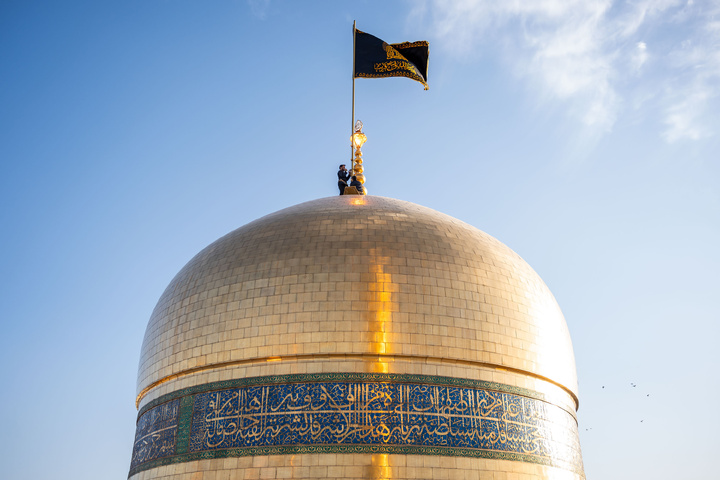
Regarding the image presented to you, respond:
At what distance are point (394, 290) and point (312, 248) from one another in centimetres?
146

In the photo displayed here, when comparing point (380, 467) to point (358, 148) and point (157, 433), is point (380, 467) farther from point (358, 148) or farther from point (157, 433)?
point (358, 148)

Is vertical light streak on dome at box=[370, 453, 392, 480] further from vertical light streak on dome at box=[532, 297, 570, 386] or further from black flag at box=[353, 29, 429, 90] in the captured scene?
black flag at box=[353, 29, 429, 90]

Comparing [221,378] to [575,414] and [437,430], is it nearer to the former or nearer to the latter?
[437,430]

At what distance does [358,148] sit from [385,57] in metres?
2.03

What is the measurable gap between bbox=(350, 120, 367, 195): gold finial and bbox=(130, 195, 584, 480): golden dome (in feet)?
9.91

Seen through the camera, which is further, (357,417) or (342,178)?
(342,178)

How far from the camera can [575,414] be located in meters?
11.4

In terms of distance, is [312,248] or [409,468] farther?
[312,248]

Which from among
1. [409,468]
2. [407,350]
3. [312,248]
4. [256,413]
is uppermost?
[312,248]

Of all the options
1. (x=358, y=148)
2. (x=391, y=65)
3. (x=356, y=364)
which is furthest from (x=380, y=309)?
(x=391, y=65)

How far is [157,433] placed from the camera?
407 inches

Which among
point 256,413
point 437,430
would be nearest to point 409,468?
point 437,430

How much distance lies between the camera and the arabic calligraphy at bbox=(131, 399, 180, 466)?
10.1 meters

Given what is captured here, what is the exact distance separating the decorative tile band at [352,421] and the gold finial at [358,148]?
Answer: 5.63m
